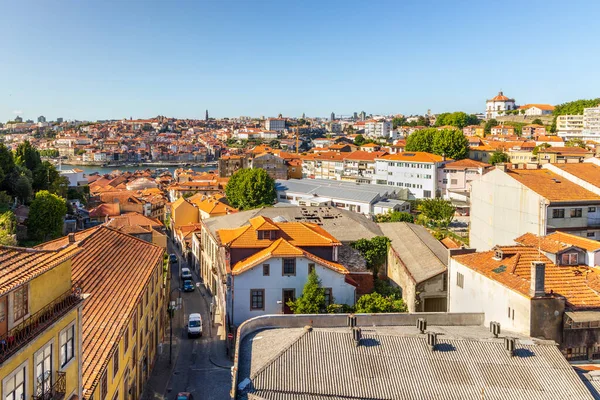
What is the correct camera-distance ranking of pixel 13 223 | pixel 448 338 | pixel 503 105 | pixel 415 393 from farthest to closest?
pixel 503 105, pixel 13 223, pixel 448 338, pixel 415 393

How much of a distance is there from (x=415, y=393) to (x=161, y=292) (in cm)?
1376

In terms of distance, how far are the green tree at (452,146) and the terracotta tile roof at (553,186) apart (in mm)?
41196

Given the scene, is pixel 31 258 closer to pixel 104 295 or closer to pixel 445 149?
pixel 104 295

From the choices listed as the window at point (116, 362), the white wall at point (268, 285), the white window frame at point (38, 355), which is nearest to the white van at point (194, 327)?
the white wall at point (268, 285)

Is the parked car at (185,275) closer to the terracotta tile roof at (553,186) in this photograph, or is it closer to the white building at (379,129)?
the terracotta tile roof at (553,186)

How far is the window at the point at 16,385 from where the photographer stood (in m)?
7.52

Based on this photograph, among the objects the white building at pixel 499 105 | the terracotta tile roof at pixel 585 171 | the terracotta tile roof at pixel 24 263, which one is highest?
the white building at pixel 499 105

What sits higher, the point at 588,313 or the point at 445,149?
the point at 445,149

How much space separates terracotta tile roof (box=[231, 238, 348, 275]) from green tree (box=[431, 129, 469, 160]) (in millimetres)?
50400

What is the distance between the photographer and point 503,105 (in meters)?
132

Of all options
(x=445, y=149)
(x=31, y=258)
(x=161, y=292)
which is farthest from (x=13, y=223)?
(x=445, y=149)

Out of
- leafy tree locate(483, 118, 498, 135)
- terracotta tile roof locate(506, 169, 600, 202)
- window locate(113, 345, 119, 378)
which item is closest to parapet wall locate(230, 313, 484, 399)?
window locate(113, 345, 119, 378)

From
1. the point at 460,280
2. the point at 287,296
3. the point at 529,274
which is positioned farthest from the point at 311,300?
the point at 529,274

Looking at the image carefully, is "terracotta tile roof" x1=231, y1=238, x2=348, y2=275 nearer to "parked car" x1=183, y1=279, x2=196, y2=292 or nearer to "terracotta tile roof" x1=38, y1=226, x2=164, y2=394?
"terracotta tile roof" x1=38, y1=226, x2=164, y2=394
